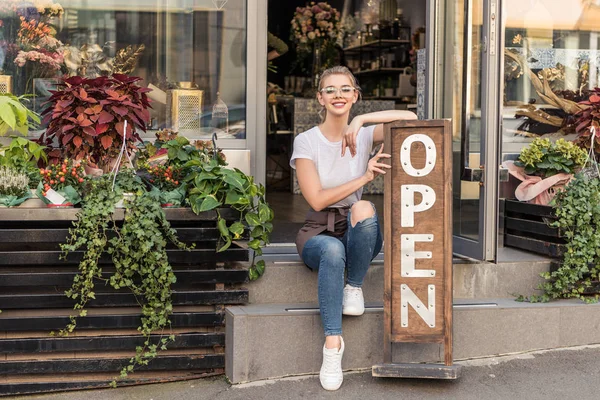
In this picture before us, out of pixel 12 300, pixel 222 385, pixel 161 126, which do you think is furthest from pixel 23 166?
pixel 222 385

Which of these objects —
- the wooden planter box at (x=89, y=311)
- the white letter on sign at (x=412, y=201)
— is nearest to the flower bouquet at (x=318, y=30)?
the wooden planter box at (x=89, y=311)

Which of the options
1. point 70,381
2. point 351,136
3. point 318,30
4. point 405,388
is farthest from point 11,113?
point 318,30

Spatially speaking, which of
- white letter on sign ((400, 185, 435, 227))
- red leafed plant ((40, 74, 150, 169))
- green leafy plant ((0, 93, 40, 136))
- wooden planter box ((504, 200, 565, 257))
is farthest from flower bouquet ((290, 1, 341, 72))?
white letter on sign ((400, 185, 435, 227))

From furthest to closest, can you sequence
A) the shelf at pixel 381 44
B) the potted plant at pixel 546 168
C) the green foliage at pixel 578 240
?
the shelf at pixel 381 44 → the potted plant at pixel 546 168 → the green foliage at pixel 578 240

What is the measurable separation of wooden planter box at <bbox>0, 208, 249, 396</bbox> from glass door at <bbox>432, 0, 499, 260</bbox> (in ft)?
4.51

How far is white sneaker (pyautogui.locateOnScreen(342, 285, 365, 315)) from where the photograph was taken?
4.09 meters

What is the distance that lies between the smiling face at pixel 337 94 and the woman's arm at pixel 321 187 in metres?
0.28

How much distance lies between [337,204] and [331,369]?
797 mm

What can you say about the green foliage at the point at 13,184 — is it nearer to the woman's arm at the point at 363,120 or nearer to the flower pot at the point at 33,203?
the flower pot at the point at 33,203

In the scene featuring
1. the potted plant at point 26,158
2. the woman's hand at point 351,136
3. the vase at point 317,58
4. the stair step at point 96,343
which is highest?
the vase at point 317,58

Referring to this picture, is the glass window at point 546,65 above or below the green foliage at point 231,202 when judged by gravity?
above

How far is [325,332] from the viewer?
3.93 metres

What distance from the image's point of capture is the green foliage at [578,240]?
15.0 feet

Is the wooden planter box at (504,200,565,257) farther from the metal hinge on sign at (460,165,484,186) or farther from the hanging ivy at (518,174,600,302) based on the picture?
the metal hinge on sign at (460,165,484,186)
